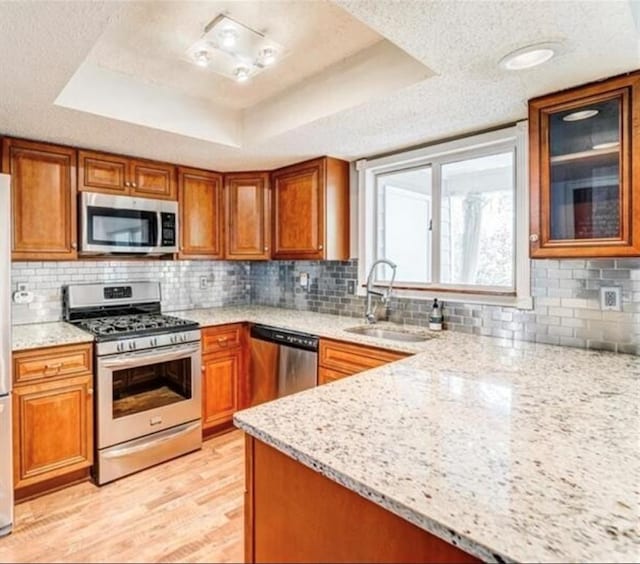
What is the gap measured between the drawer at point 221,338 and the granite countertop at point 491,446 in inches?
65.5

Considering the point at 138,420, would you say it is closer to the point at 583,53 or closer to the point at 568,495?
the point at 568,495

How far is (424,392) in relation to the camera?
141 cm

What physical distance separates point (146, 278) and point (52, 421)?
1.33 meters

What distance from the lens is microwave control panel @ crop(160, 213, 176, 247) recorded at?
310cm

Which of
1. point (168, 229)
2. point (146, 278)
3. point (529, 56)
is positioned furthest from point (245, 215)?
point (529, 56)

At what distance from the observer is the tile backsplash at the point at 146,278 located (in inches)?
110

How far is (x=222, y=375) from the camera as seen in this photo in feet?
10.1

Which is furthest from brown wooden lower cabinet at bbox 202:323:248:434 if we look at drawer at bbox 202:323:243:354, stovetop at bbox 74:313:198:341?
stovetop at bbox 74:313:198:341

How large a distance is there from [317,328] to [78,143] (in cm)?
197

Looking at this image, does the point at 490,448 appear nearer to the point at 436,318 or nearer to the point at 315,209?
the point at 436,318

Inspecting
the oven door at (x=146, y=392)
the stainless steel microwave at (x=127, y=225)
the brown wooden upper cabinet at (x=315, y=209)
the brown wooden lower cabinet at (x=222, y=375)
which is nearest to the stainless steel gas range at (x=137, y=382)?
the oven door at (x=146, y=392)

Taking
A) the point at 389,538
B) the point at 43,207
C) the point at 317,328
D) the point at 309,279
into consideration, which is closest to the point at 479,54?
the point at 389,538

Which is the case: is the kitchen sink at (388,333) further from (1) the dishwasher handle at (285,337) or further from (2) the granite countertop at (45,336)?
(2) the granite countertop at (45,336)

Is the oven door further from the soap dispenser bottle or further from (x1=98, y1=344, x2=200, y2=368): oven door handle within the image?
the soap dispenser bottle
